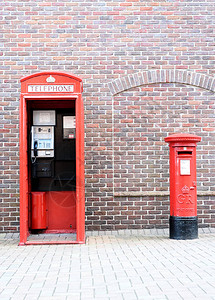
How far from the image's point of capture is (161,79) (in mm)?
8219

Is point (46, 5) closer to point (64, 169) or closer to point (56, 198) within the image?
point (64, 169)

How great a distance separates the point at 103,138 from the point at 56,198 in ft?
5.19

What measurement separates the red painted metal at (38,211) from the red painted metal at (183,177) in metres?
2.58

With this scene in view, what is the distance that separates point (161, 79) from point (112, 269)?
14.6ft

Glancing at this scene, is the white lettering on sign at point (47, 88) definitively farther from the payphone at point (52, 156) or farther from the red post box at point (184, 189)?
the red post box at point (184, 189)

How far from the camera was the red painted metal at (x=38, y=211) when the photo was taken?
7707 millimetres

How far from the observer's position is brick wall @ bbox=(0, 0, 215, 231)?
8062 mm

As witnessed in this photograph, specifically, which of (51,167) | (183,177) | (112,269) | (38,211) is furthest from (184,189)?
(38,211)

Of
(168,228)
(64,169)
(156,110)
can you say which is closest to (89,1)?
(156,110)

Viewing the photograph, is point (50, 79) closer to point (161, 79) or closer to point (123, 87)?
point (123, 87)

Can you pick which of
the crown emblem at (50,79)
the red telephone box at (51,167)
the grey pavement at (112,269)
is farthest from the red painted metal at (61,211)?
the crown emblem at (50,79)

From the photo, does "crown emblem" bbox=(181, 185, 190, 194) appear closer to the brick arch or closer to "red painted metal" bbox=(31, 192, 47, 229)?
the brick arch

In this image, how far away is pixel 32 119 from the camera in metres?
7.91

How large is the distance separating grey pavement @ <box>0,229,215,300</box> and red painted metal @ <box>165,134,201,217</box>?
0.61 meters
